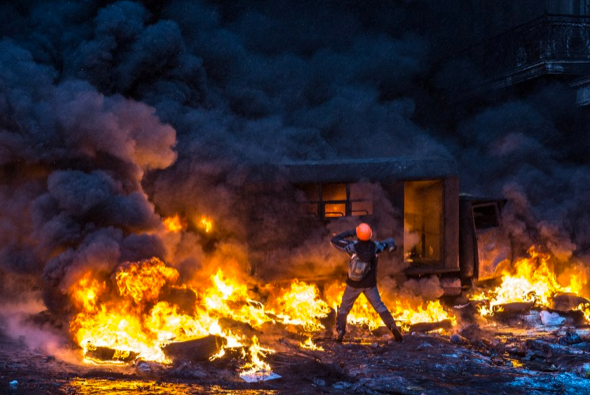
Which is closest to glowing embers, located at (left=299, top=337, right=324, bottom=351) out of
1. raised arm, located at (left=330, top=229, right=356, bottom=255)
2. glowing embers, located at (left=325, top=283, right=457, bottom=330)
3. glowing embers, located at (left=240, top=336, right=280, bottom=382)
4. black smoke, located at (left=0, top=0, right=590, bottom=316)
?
glowing embers, located at (left=240, top=336, right=280, bottom=382)

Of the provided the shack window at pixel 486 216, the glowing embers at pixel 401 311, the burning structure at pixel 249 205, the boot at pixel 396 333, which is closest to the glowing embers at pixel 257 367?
the burning structure at pixel 249 205

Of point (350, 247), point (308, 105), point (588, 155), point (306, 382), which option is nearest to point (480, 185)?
point (588, 155)

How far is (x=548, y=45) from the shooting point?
15500mm

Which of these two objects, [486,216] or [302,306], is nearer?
[302,306]

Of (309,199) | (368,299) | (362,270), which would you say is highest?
(309,199)

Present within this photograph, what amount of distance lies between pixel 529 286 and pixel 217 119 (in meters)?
7.45

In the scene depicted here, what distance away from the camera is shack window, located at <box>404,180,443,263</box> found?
11875 millimetres

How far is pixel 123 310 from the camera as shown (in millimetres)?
8398

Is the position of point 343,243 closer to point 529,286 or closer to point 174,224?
point 174,224

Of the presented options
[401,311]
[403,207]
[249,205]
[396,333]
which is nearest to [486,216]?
[403,207]

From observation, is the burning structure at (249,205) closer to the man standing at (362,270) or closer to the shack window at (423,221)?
the shack window at (423,221)

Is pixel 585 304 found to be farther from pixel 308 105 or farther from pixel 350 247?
pixel 308 105

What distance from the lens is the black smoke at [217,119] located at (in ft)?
30.6

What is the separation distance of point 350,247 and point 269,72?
31.7 feet
